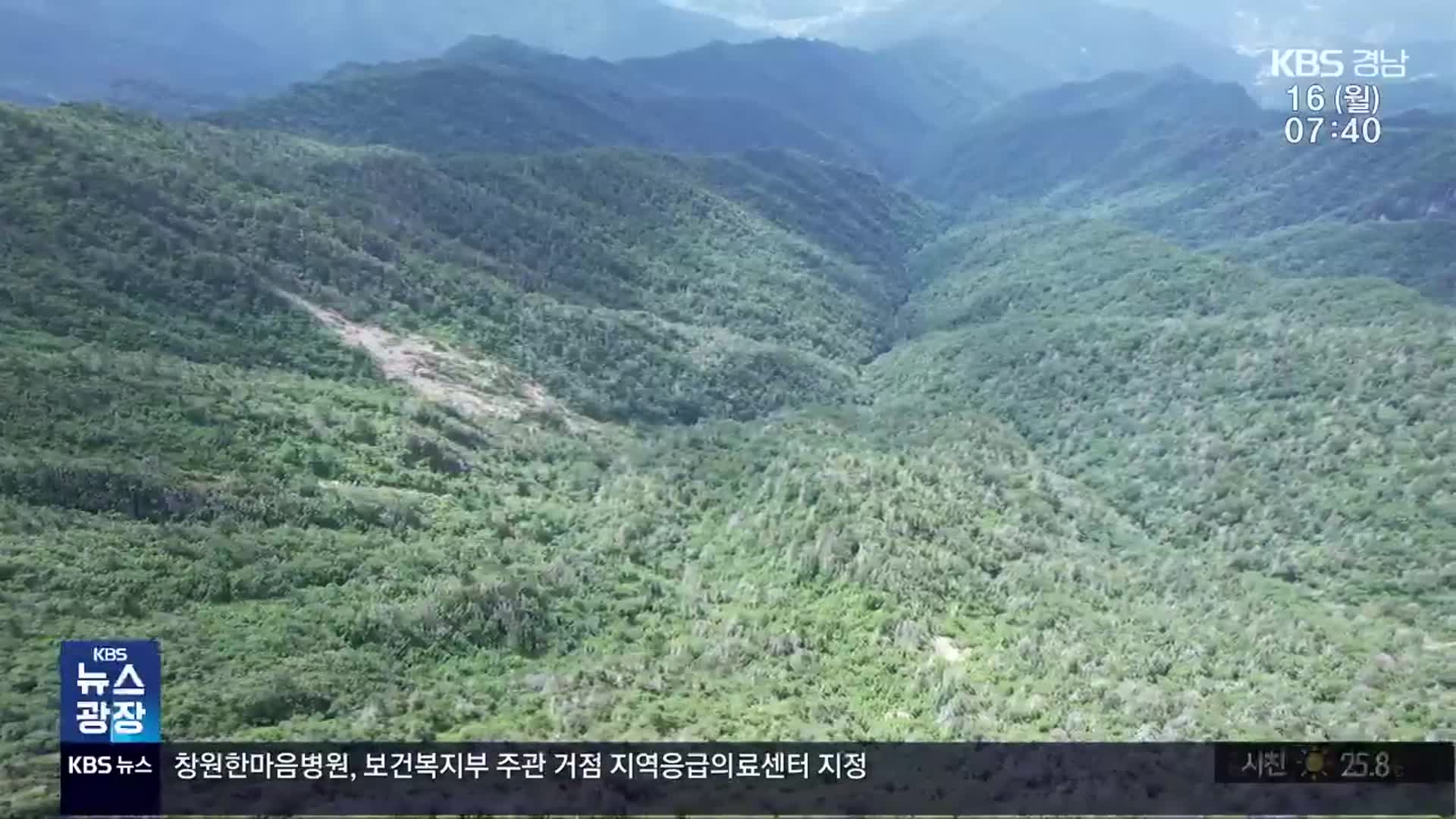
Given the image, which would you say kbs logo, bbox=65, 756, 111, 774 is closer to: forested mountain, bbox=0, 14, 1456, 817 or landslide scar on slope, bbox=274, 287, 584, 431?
forested mountain, bbox=0, 14, 1456, 817

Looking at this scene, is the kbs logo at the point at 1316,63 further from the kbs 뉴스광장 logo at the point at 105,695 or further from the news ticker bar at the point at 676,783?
the kbs 뉴스광장 logo at the point at 105,695

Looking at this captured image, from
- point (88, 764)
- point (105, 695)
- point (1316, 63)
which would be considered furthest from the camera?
point (1316, 63)

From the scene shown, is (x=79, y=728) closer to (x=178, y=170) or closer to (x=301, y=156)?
(x=178, y=170)

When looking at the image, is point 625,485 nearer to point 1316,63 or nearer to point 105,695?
point 105,695

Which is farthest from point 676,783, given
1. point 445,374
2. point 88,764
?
point 445,374

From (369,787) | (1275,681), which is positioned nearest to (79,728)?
(369,787)
